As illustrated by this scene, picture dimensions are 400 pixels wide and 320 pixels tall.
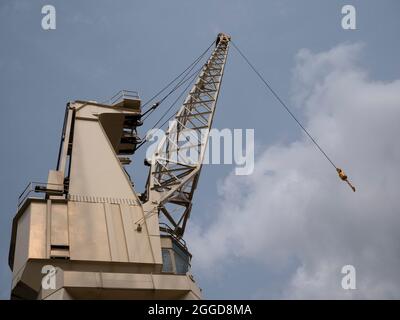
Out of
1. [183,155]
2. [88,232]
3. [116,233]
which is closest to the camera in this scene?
[88,232]

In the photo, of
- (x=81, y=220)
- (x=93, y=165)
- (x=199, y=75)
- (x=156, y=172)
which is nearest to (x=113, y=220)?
(x=81, y=220)

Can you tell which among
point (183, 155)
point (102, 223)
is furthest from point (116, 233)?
Result: point (183, 155)

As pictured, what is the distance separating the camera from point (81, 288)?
1218 inches

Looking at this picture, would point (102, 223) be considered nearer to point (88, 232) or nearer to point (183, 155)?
point (88, 232)

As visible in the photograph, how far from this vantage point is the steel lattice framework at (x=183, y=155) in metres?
43.7

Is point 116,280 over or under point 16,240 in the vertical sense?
under

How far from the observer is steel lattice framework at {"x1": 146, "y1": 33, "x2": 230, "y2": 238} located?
143 ft

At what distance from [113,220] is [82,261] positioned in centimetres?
335

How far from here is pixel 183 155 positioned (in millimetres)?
47531

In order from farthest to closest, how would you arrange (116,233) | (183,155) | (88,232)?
(183,155)
(116,233)
(88,232)

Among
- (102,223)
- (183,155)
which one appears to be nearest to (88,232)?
(102,223)

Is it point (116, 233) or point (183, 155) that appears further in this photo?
point (183, 155)
